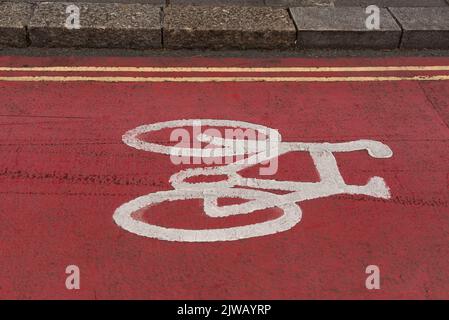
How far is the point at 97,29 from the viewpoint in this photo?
648 cm

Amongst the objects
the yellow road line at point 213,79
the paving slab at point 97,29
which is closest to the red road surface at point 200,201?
the yellow road line at point 213,79

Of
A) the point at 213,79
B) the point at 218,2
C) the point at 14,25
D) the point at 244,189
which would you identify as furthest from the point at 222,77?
the point at 14,25

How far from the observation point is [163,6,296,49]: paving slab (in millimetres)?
6582

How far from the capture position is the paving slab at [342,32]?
6695mm

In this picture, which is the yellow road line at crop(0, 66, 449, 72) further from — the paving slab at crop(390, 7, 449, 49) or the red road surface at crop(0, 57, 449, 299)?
the paving slab at crop(390, 7, 449, 49)

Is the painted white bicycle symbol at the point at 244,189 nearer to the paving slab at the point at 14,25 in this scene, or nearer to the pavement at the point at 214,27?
the pavement at the point at 214,27

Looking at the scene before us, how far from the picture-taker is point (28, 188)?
450 centimetres

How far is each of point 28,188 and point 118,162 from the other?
757 millimetres

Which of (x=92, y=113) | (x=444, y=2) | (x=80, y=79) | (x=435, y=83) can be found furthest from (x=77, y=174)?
(x=444, y=2)

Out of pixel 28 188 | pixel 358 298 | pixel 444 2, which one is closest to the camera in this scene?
pixel 358 298

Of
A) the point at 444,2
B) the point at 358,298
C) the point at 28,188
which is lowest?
the point at 358,298

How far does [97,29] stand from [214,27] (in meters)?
1.34

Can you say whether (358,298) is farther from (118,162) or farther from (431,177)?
(118,162)

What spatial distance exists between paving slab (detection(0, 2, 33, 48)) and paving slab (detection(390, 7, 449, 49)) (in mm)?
4442
